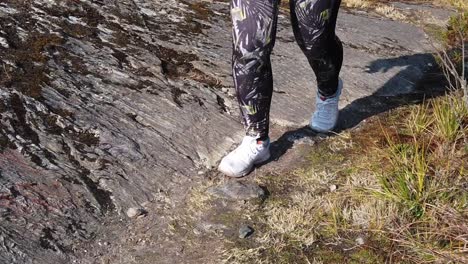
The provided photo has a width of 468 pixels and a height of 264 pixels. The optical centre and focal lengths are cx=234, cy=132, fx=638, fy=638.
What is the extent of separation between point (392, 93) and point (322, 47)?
4.64ft

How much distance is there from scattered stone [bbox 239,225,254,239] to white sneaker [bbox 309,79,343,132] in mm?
1173

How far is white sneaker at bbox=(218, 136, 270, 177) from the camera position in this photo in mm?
3652

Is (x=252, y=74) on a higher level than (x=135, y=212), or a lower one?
higher

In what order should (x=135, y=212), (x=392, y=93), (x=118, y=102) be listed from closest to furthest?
(x=135, y=212) < (x=118, y=102) < (x=392, y=93)

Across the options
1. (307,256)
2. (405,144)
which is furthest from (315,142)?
(307,256)

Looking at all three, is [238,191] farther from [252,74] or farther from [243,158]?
[252,74]

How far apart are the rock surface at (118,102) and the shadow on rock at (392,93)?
0.05ft

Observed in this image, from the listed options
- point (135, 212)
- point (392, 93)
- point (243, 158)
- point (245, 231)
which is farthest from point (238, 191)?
point (392, 93)

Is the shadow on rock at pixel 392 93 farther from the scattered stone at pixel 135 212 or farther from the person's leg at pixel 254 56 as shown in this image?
the scattered stone at pixel 135 212

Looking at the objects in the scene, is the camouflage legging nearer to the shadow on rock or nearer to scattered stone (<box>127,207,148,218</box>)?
the shadow on rock

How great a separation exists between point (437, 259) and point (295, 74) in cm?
247

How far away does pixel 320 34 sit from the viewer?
3623 millimetres

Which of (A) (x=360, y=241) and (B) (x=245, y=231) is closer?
(A) (x=360, y=241)

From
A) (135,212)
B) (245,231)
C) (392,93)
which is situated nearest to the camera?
(245,231)
